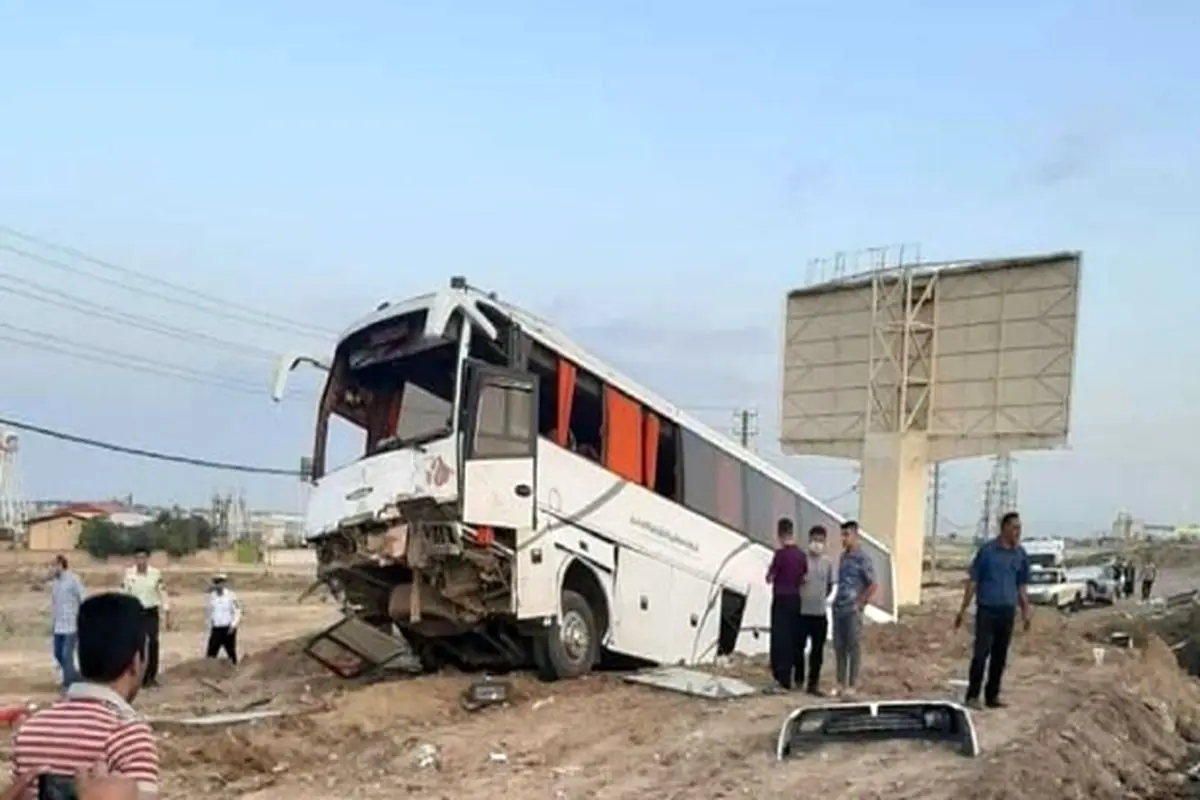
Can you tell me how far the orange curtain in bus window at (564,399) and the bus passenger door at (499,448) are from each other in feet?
1.96

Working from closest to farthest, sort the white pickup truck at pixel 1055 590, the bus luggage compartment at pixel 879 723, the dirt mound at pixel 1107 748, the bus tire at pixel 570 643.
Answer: the dirt mound at pixel 1107 748
the bus luggage compartment at pixel 879 723
the bus tire at pixel 570 643
the white pickup truck at pixel 1055 590

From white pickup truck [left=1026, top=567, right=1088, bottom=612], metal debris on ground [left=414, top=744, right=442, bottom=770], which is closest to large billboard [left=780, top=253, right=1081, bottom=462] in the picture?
white pickup truck [left=1026, top=567, right=1088, bottom=612]

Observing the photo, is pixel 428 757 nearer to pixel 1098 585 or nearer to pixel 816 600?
pixel 816 600

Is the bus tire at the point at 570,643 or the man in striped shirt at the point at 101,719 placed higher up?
the man in striped shirt at the point at 101,719

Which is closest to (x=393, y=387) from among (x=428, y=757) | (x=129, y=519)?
(x=428, y=757)

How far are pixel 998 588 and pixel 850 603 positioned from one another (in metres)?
1.80

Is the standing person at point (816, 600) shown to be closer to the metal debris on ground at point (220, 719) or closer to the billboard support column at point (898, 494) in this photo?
the metal debris on ground at point (220, 719)

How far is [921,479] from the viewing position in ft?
117

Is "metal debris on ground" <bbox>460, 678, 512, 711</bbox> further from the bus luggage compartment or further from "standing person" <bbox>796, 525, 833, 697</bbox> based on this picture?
the bus luggage compartment

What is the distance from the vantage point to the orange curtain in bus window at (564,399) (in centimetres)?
1395

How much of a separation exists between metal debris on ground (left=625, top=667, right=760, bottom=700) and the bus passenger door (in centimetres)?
220

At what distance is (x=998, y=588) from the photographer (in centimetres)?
1170

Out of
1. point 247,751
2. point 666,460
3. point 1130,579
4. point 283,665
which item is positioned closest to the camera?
point 247,751

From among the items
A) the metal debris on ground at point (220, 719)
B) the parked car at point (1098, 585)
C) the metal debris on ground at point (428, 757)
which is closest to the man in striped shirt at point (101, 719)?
the metal debris on ground at point (428, 757)
